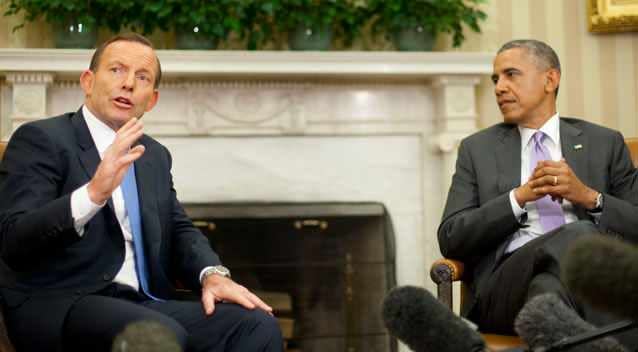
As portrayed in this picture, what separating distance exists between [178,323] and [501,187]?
3.60 ft

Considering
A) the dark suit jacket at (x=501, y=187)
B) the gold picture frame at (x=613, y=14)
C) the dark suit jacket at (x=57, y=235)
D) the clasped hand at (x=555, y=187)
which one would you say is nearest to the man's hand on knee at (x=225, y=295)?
the dark suit jacket at (x=57, y=235)

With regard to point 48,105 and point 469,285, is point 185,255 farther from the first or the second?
point 48,105

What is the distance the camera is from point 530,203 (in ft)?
8.09

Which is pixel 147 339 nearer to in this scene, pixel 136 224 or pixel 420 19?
pixel 136 224

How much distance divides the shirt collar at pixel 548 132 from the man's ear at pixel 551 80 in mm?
92

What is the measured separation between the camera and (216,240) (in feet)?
12.2

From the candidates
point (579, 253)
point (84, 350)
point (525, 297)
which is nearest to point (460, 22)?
point (525, 297)

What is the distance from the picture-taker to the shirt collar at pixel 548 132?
2.59 meters

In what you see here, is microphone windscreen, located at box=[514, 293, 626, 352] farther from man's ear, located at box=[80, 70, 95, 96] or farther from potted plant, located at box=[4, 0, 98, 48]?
potted plant, located at box=[4, 0, 98, 48]

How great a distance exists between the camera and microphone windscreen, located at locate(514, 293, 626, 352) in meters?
0.88

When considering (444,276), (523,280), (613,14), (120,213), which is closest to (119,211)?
(120,213)

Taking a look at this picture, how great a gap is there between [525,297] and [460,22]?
77.2 inches

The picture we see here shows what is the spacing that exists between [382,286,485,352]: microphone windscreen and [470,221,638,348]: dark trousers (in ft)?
3.31

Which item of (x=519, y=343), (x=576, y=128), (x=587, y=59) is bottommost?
(x=519, y=343)
